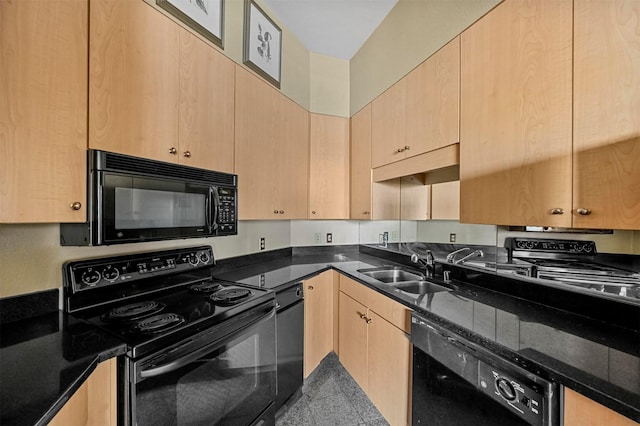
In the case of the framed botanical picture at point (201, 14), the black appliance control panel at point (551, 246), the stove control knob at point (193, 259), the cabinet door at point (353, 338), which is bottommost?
the cabinet door at point (353, 338)

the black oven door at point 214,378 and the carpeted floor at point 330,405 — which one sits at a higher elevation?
the black oven door at point 214,378

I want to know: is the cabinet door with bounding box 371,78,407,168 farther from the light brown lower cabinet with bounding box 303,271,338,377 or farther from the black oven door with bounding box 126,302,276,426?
the black oven door with bounding box 126,302,276,426

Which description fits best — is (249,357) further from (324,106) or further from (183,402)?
(324,106)

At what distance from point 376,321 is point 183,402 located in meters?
1.12

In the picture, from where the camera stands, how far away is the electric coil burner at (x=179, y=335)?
3.08 ft

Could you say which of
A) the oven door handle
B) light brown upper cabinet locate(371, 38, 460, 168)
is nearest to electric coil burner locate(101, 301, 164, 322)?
the oven door handle

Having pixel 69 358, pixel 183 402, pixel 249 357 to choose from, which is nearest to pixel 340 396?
pixel 249 357

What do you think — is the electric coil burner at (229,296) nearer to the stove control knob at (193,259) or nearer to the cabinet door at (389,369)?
the stove control knob at (193,259)

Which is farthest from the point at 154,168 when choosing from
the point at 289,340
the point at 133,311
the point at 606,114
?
the point at 606,114

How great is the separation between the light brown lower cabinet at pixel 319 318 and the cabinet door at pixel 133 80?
1345mm

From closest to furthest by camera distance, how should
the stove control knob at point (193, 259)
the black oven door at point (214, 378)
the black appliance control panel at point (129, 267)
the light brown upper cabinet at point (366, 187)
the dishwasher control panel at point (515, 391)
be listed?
the dishwasher control panel at point (515, 391) < the black oven door at point (214, 378) < the black appliance control panel at point (129, 267) < the stove control knob at point (193, 259) < the light brown upper cabinet at point (366, 187)

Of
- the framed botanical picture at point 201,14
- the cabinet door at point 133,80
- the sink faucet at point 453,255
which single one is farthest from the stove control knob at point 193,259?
the sink faucet at point 453,255

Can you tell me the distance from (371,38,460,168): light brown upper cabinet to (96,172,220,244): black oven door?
1346 mm

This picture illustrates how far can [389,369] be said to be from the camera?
1.56 metres
